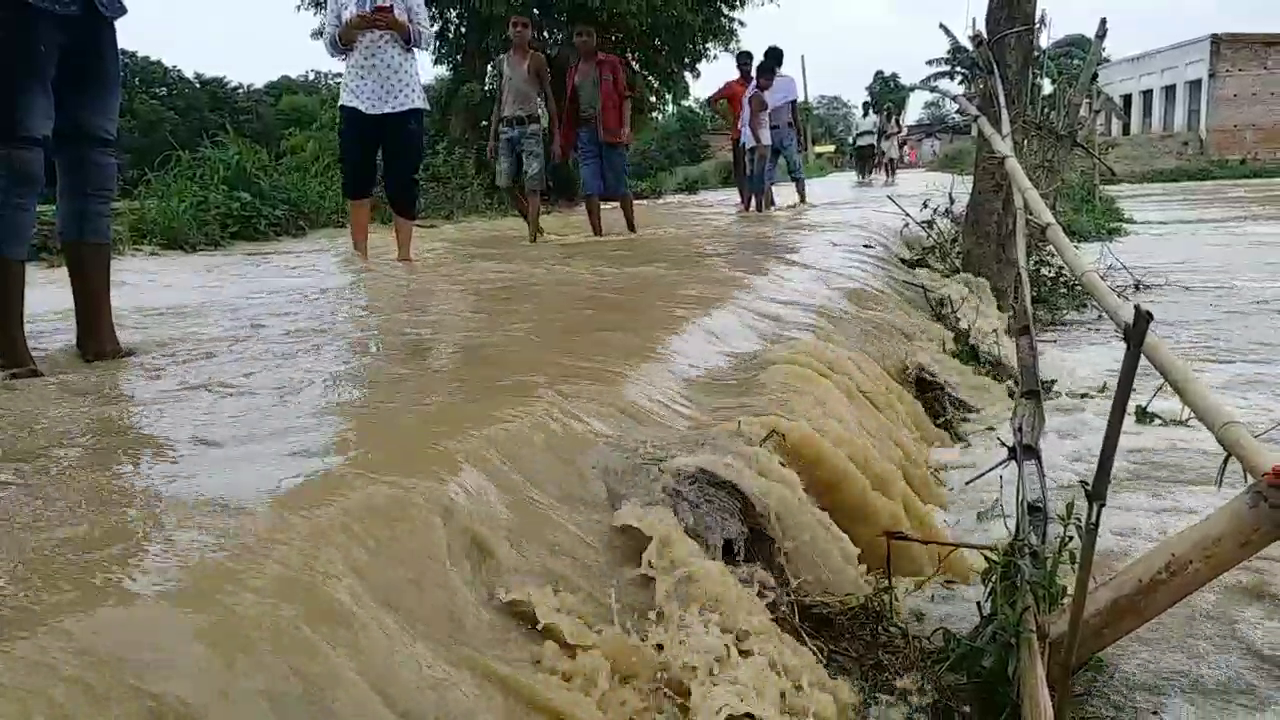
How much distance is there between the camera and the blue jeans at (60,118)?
292 centimetres

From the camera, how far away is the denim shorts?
7461 mm

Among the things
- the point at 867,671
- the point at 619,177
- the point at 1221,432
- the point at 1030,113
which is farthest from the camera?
the point at 619,177

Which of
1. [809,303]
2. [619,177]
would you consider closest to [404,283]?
[809,303]

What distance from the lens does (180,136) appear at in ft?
50.5

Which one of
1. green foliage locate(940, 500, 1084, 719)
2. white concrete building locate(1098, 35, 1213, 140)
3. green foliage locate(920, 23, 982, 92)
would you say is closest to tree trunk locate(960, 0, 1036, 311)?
green foliage locate(920, 23, 982, 92)

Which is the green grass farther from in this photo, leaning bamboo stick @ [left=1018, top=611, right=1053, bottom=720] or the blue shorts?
leaning bamboo stick @ [left=1018, top=611, right=1053, bottom=720]

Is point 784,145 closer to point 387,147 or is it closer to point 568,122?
point 568,122

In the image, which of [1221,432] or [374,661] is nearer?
[374,661]

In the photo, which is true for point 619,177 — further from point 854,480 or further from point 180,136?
point 180,136

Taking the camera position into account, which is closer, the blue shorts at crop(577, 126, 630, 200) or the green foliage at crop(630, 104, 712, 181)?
the blue shorts at crop(577, 126, 630, 200)

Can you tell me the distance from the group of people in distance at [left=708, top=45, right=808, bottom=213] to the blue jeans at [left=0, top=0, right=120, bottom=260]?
7.72 meters

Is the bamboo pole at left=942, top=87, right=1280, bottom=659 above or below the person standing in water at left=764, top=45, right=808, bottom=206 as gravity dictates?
below

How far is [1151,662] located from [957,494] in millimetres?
1358

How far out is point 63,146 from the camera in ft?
10.7
